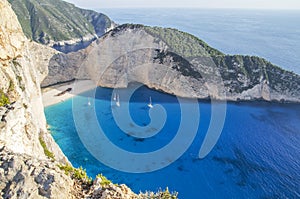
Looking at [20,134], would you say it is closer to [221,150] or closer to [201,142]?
[201,142]

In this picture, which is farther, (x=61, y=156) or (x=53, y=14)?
(x=53, y=14)

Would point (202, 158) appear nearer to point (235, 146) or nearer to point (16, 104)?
point (235, 146)

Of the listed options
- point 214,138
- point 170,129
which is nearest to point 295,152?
Result: point 214,138

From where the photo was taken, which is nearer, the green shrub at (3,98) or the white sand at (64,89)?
the green shrub at (3,98)

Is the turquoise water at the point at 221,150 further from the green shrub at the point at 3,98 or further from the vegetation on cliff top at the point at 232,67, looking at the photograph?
the green shrub at the point at 3,98

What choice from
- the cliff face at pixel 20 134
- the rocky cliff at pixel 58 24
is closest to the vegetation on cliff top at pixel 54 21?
the rocky cliff at pixel 58 24

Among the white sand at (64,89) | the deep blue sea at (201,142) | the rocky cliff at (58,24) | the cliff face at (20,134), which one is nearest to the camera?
the cliff face at (20,134)
